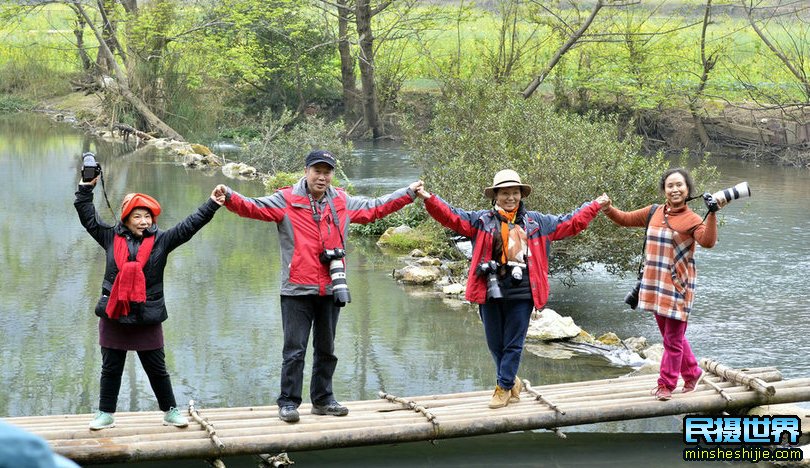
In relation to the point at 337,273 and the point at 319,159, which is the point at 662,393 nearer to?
the point at 337,273

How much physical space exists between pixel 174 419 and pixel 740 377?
349cm

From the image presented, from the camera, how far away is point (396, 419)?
5852 millimetres

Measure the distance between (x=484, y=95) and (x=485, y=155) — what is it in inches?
97.2

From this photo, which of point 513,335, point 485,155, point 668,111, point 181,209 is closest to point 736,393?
point 513,335

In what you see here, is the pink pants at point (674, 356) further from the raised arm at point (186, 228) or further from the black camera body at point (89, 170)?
the black camera body at point (89, 170)

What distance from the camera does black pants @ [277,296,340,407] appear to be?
5.70 metres

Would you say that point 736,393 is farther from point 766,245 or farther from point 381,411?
point 766,245

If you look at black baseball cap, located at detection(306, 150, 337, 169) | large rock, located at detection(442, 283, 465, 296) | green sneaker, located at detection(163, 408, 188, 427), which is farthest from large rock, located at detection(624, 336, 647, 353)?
green sneaker, located at detection(163, 408, 188, 427)

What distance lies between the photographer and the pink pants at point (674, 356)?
241 inches

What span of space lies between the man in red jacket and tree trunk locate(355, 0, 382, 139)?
2225 centimetres

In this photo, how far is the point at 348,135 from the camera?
3144 centimetres

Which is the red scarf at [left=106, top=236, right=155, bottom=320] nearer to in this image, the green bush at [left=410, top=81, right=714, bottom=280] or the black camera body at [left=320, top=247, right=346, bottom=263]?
the black camera body at [left=320, top=247, right=346, bottom=263]

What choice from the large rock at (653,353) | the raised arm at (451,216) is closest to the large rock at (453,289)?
the large rock at (653,353)

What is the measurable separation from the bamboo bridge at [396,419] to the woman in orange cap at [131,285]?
217mm
